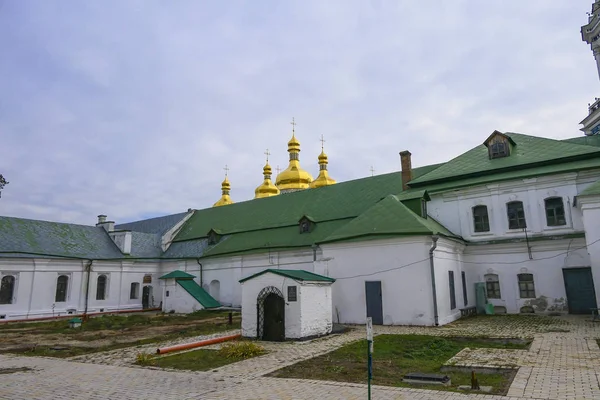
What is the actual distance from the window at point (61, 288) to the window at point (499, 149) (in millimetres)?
28161

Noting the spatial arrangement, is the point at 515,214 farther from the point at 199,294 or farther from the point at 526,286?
the point at 199,294

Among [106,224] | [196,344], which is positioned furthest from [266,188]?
[196,344]

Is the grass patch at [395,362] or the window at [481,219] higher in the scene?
the window at [481,219]

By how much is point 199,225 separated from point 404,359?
28.1 meters

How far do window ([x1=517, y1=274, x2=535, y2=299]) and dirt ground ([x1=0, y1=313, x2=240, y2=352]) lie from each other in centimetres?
1362

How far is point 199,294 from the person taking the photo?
28406 mm

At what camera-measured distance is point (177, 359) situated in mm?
11758

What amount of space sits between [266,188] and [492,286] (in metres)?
34.8

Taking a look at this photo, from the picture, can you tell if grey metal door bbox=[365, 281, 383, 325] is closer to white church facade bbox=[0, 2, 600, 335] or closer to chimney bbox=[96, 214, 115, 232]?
white church facade bbox=[0, 2, 600, 335]

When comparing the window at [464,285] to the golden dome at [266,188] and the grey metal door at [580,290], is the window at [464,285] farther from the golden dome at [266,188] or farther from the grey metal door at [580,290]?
the golden dome at [266,188]

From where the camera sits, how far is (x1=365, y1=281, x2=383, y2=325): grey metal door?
18453mm

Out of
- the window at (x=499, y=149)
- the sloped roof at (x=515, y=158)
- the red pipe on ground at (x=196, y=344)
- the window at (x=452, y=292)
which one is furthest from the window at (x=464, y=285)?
the red pipe on ground at (x=196, y=344)

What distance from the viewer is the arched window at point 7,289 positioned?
86.2 ft

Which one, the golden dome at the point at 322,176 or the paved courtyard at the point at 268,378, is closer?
the paved courtyard at the point at 268,378
